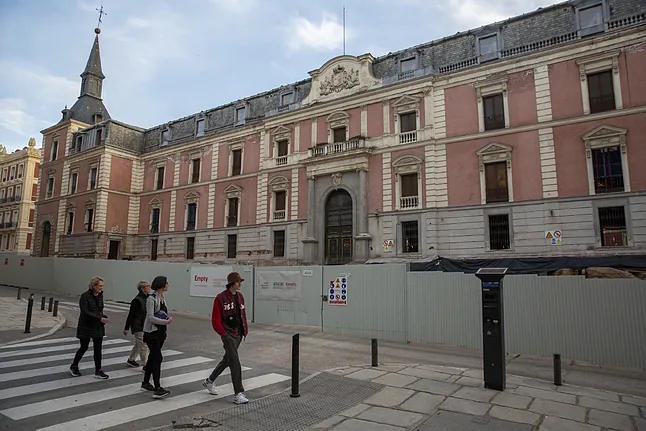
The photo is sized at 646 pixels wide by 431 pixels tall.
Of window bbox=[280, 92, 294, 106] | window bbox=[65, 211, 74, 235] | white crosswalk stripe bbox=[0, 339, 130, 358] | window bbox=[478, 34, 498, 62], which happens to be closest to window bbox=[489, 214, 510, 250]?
window bbox=[478, 34, 498, 62]

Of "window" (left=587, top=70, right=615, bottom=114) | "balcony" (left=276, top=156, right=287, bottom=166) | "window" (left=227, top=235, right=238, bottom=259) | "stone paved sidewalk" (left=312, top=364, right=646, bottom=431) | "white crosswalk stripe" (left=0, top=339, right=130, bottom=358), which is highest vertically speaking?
"window" (left=587, top=70, right=615, bottom=114)

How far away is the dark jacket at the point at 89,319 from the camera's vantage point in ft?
24.6

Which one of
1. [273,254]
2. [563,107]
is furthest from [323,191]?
[563,107]

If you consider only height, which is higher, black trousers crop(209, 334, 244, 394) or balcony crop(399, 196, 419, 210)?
balcony crop(399, 196, 419, 210)

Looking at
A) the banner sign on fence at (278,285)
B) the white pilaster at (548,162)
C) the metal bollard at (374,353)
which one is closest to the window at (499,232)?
the white pilaster at (548,162)

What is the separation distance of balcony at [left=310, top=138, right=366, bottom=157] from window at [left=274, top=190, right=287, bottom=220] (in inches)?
163

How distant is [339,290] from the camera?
13852mm

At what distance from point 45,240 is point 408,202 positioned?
41.4m

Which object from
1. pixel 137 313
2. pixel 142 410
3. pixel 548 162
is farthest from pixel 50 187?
pixel 142 410

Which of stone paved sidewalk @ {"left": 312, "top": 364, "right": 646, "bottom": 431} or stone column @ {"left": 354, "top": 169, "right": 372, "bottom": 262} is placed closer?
stone paved sidewalk @ {"left": 312, "top": 364, "right": 646, "bottom": 431}

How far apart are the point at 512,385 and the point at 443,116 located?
66.5 feet

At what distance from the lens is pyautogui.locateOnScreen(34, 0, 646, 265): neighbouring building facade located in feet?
66.8

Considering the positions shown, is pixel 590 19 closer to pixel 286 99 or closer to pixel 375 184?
pixel 375 184

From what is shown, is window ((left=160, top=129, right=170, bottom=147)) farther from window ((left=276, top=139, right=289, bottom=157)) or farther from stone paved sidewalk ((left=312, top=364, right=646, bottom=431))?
stone paved sidewalk ((left=312, top=364, right=646, bottom=431))
